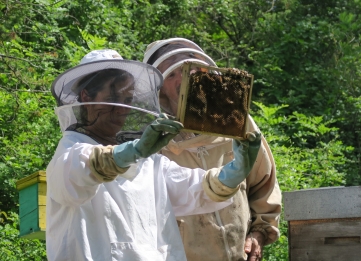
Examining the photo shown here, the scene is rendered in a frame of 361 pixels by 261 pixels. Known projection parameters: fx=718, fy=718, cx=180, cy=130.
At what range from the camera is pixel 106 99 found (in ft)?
9.22

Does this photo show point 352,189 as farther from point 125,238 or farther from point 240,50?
point 240,50

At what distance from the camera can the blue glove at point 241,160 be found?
2.67 meters

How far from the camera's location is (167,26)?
10648 millimetres

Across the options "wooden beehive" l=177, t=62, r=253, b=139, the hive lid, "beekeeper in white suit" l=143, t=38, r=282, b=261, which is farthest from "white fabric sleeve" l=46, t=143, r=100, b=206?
the hive lid

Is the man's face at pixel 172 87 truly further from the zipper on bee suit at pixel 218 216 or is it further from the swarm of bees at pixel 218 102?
the swarm of bees at pixel 218 102

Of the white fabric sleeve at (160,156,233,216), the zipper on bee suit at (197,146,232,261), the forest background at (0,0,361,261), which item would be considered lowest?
the forest background at (0,0,361,261)

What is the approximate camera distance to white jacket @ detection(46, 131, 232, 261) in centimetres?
262

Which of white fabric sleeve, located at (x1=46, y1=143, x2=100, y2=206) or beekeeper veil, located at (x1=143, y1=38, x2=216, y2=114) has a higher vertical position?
beekeeper veil, located at (x1=143, y1=38, x2=216, y2=114)

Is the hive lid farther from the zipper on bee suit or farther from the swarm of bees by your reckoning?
the swarm of bees

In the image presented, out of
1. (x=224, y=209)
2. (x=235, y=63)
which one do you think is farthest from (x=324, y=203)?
(x=235, y=63)

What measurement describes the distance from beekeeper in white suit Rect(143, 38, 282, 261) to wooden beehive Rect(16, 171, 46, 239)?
2.99ft

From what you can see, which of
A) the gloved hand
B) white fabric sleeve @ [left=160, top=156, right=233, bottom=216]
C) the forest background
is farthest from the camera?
the forest background

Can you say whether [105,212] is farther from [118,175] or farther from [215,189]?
[215,189]

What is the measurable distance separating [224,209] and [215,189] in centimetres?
63
